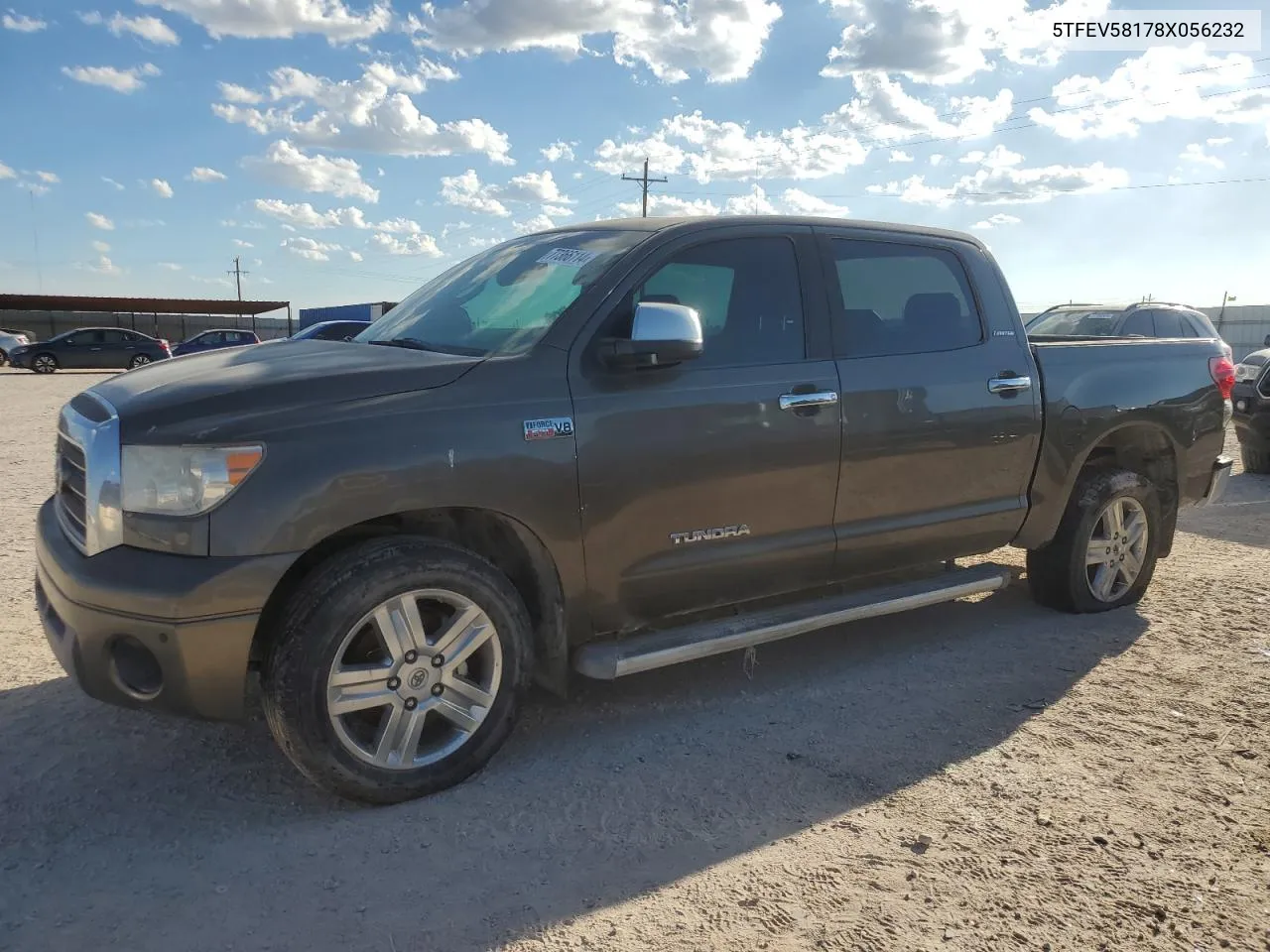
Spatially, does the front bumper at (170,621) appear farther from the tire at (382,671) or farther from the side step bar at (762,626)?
the side step bar at (762,626)

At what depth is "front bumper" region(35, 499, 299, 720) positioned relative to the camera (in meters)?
2.74

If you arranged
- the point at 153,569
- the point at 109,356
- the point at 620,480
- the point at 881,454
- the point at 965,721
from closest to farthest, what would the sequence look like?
the point at 153,569 → the point at 620,480 → the point at 965,721 → the point at 881,454 → the point at 109,356

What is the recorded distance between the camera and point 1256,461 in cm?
1016

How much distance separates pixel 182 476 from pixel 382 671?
842mm

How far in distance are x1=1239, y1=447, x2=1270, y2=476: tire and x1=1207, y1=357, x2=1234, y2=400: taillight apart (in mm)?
5658

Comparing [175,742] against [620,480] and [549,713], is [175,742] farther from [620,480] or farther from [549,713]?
[620,480]

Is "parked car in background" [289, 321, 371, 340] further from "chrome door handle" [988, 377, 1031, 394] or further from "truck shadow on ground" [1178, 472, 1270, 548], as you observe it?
"truck shadow on ground" [1178, 472, 1270, 548]

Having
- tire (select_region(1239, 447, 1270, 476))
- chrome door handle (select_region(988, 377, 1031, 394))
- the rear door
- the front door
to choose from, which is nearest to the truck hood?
A: the front door

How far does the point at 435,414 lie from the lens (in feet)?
10.1

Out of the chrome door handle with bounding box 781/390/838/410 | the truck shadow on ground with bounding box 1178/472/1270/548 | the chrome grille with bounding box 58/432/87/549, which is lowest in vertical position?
the truck shadow on ground with bounding box 1178/472/1270/548

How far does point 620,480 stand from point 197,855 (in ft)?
5.74

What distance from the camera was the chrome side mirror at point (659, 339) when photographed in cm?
330

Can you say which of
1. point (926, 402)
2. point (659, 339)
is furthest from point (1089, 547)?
point (659, 339)

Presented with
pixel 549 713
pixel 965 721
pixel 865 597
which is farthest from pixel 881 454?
pixel 549 713
